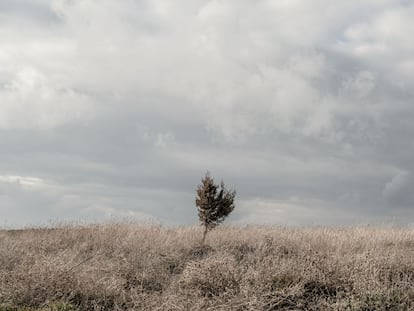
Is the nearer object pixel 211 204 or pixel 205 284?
pixel 205 284

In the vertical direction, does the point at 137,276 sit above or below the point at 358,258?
below

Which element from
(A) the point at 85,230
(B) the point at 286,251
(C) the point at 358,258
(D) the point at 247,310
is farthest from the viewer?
(A) the point at 85,230

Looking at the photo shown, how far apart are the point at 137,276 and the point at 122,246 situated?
18.1ft

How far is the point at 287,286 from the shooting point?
10969mm

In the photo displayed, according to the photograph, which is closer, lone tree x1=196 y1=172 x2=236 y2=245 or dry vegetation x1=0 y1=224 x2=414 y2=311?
dry vegetation x1=0 y1=224 x2=414 y2=311

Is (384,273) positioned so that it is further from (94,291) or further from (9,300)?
(9,300)

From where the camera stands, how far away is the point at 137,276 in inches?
475

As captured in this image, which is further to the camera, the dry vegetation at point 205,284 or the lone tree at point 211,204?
the lone tree at point 211,204

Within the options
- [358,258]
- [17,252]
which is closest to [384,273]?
[358,258]

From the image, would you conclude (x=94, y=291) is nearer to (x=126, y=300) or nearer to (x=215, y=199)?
(x=126, y=300)

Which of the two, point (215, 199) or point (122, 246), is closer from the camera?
point (122, 246)

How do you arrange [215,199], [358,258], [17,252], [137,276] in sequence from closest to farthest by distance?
[137,276]
[358,258]
[17,252]
[215,199]

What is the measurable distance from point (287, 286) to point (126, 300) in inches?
133

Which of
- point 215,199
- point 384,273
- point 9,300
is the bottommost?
point 9,300
